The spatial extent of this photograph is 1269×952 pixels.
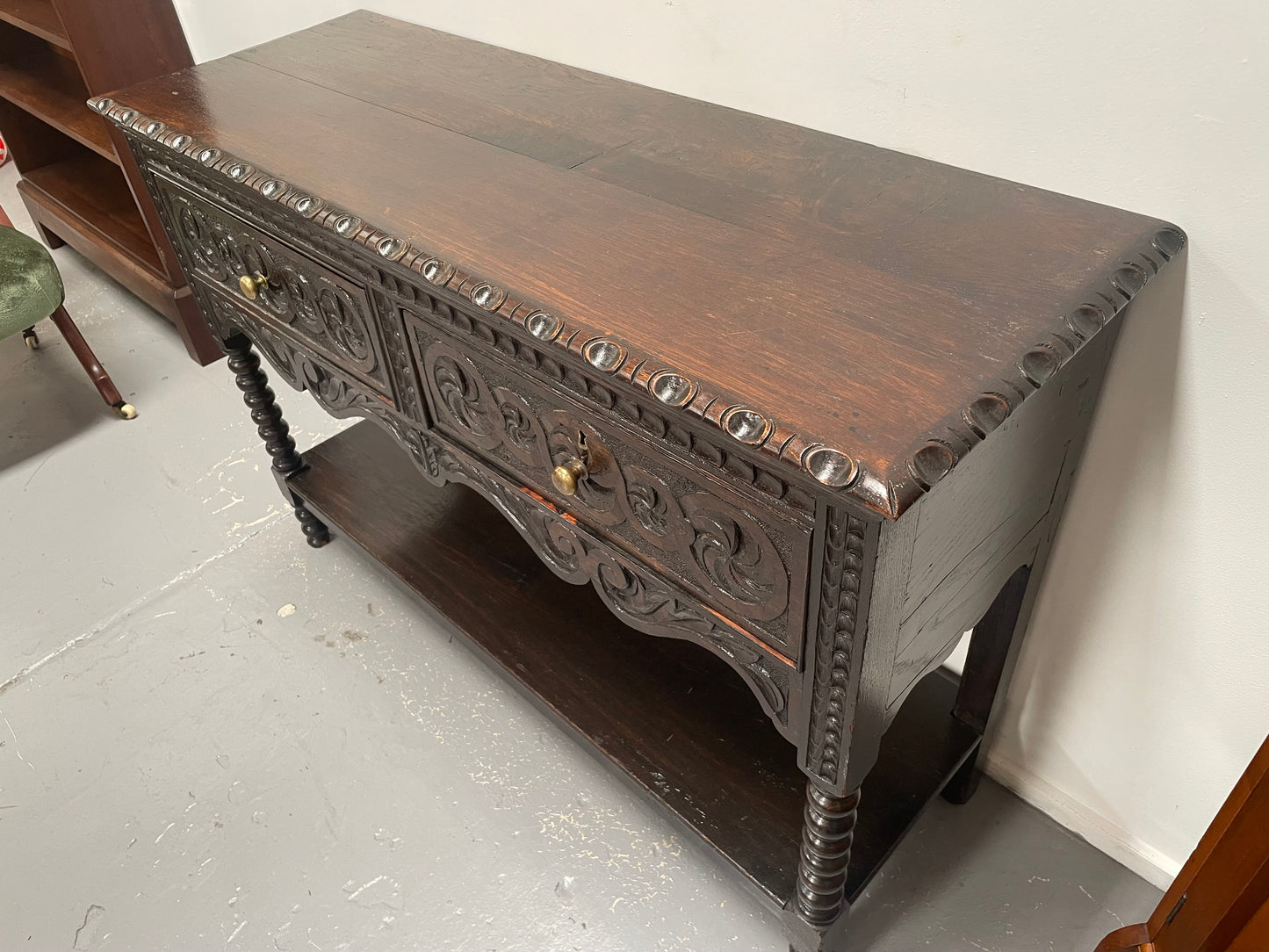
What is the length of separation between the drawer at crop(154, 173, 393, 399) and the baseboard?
1126mm

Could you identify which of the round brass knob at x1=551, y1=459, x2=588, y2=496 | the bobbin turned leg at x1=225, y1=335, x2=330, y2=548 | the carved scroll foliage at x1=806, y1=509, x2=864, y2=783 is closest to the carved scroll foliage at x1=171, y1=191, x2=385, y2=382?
the bobbin turned leg at x1=225, y1=335, x2=330, y2=548

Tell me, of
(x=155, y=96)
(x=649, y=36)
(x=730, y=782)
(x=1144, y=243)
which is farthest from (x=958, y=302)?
(x=155, y=96)

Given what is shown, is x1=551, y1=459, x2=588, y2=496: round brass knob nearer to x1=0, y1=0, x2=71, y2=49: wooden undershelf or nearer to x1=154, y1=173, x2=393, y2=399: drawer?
x1=154, y1=173, x2=393, y2=399: drawer

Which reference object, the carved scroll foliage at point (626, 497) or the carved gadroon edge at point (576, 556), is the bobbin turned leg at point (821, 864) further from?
the carved scroll foliage at point (626, 497)

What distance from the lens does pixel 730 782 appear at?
1.32 m

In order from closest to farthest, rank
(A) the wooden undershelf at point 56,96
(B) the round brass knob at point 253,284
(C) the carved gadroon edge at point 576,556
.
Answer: (C) the carved gadroon edge at point 576,556 → (B) the round brass knob at point 253,284 → (A) the wooden undershelf at point 56,96

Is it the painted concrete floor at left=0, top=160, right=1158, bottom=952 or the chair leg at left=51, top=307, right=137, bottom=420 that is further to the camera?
the chair leg at left=51, top=307, right=137, bottom=420

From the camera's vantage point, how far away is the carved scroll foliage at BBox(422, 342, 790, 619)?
839 mm

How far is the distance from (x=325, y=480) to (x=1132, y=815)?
155cm

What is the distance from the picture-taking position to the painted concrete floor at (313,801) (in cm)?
136

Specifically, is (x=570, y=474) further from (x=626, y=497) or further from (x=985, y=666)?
(x=985, y=666)

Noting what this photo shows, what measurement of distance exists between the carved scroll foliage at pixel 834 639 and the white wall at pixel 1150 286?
0.47 m

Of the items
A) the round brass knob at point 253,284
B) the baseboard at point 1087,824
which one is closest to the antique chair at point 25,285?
the round brass knob at point 253,284

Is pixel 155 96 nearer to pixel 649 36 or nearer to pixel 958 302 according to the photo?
pixel 649 36
